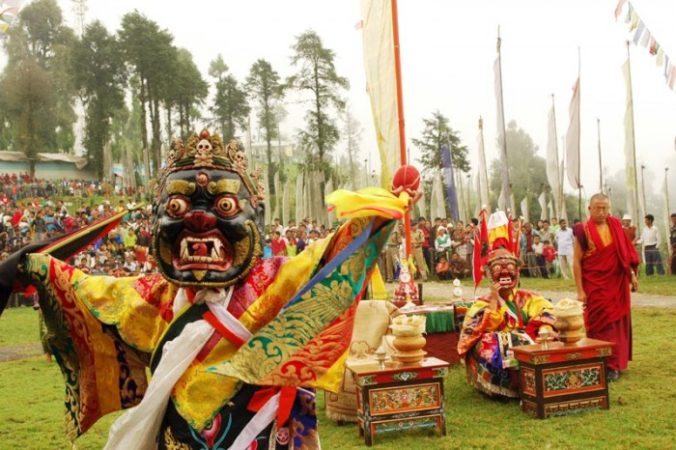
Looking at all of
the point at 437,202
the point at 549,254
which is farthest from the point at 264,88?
the point at 549,254

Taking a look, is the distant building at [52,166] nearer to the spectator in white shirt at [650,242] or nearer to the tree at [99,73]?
the tree at [99,73]

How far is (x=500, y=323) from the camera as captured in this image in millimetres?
6496

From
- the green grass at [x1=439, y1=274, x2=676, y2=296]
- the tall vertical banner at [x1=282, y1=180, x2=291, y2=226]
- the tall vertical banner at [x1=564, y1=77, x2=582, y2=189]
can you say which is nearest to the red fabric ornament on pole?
the green grass at [x1=439, y1=274, x2=676, y2=296]

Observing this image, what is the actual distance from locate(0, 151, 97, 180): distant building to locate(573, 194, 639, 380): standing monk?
45.4 meters

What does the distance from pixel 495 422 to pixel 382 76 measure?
432cm

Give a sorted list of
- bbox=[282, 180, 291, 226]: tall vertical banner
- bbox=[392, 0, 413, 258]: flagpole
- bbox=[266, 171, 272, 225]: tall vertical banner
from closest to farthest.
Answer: bbox=[266, 171, 272, 225]: tall vertical banner, bbox=[392, 0, 413, 258]: flagpole, bbox=[282, 180, 291, 226]: tall vertical banner

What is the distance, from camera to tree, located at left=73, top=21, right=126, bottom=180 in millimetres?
42500

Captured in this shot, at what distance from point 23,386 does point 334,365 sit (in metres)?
6.74

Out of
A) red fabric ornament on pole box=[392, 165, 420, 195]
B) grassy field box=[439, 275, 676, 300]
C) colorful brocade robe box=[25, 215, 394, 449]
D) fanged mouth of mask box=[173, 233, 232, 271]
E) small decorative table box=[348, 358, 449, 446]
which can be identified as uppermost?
red fabric ornament on pole box=[392, 165, 420, 195]

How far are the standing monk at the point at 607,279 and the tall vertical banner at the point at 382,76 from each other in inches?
91.1

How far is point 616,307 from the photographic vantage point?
7.23 metres

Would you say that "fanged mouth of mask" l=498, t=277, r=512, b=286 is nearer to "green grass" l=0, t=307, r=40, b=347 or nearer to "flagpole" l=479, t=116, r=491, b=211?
"green grass" l=0, t=307, r=40, b=347

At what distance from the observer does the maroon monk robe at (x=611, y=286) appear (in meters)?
7.22

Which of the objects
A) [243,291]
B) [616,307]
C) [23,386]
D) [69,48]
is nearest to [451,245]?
[616,307]
